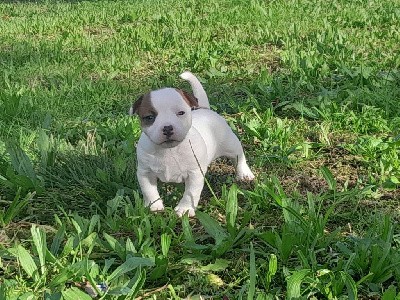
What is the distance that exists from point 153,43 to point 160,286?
5147 millimetres

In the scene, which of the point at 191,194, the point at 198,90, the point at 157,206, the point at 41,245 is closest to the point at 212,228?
the point at 191,194

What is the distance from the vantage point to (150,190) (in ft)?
10.8

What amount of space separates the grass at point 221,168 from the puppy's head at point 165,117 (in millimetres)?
395

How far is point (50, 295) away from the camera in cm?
240

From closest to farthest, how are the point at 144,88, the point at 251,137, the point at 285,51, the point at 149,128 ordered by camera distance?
the point at 149,128 < the point at 251,137 < the point at 144,88 < the point at 285,51

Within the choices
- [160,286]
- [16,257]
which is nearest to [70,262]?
[16,257]

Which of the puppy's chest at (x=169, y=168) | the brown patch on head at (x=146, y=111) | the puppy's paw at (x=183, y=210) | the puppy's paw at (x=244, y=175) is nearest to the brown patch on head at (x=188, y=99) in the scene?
the brown patch on head at (x=146, y=111)

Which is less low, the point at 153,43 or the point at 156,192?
the point at 156,192

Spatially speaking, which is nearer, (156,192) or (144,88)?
(156,192)

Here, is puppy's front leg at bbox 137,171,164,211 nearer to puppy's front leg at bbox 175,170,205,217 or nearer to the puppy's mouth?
puppy's front leg at bbox 175,170,205,217

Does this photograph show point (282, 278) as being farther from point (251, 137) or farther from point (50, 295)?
point (251, 137)

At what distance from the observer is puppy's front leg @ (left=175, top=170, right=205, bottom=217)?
324 cm

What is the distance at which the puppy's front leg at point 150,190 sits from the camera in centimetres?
328

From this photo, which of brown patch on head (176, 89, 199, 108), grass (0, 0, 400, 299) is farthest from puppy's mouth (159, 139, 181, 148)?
grass (0, 0, 400, 299)
